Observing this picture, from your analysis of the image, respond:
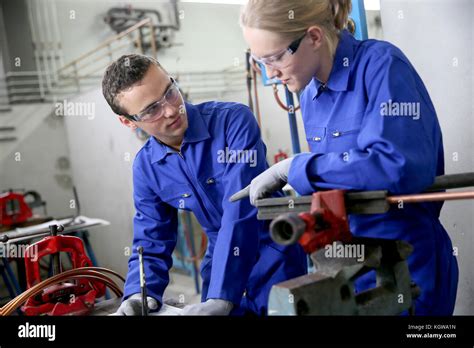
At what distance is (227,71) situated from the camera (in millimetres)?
3984

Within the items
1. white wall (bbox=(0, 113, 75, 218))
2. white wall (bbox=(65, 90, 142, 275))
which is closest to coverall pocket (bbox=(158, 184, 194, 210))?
white wall (bbox=(65, 90, 142, 275))

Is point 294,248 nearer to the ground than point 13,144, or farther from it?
nearer to the ground

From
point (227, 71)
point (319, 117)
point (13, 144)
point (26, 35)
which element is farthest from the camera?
point (227, 71)

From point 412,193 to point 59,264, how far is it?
2.32ft

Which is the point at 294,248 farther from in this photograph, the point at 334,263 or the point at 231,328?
the point at 334,263

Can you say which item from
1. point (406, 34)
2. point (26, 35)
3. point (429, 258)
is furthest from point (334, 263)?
point (26, 35)

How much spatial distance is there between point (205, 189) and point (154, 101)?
0.21 m

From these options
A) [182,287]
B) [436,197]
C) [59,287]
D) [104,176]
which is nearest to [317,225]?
[436,197]

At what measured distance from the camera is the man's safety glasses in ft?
3.20

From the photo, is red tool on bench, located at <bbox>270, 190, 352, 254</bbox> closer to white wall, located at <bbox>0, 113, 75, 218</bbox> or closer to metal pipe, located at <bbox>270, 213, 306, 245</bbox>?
metal pipe, located at <bbox>270, 213, 306, 245</bbox>

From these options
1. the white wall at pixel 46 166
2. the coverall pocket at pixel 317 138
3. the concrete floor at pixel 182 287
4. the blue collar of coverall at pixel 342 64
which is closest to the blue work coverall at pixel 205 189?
the coverall pocket at pixel 317 138

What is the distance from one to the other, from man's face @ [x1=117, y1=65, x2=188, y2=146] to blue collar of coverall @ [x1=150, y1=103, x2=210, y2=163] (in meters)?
0.01

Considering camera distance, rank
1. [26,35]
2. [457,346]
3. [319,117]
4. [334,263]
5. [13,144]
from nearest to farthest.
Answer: [334,263]
[457,346]
[319,117]
[26,35]
[13,144]

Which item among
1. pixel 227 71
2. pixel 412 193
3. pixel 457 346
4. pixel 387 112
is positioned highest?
pixel 227 71
